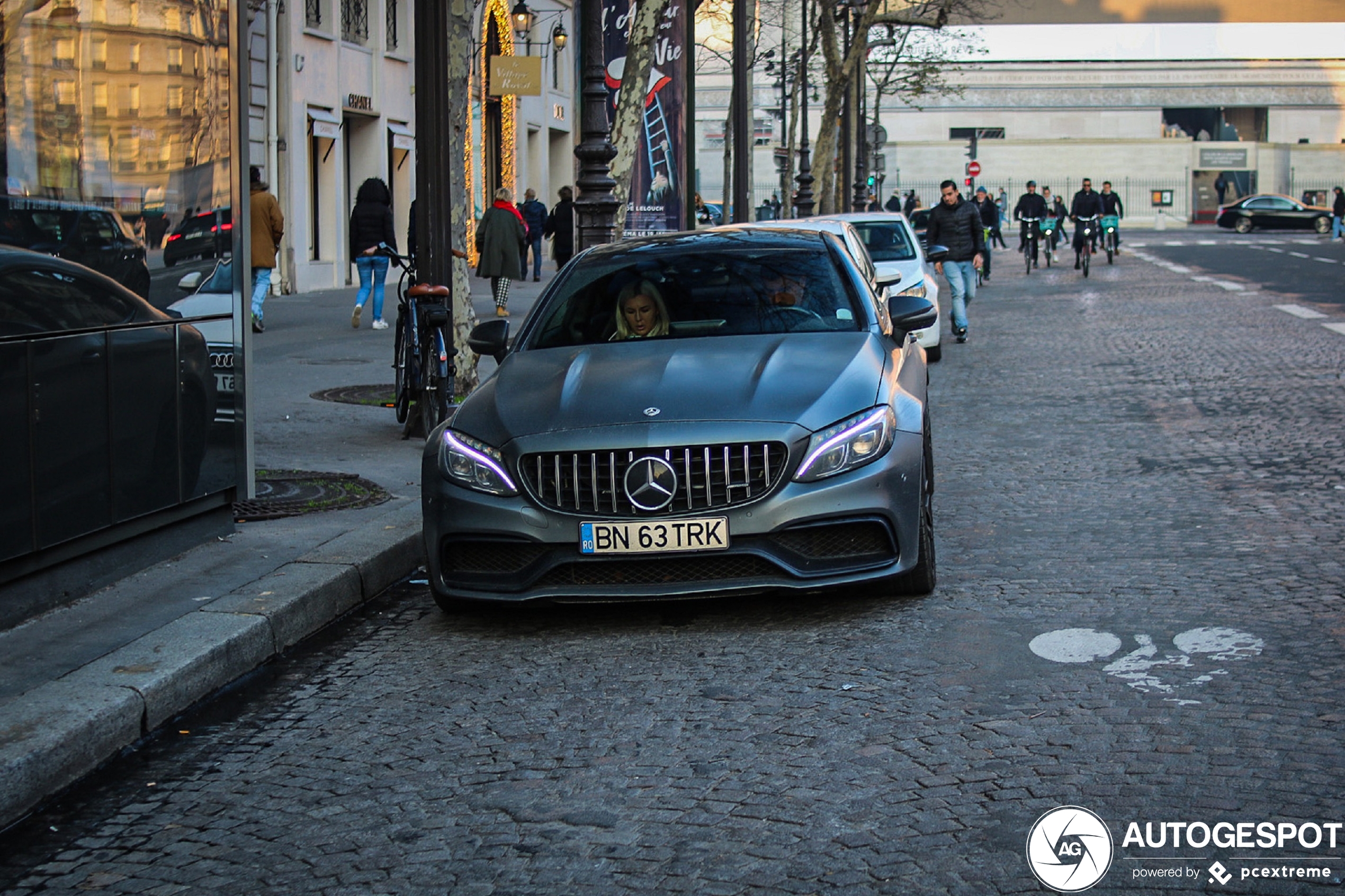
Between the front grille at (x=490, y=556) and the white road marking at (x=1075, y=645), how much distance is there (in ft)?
5.64

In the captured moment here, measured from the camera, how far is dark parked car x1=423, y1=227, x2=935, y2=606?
5.90 meters

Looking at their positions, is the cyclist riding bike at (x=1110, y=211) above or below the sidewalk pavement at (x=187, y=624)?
above

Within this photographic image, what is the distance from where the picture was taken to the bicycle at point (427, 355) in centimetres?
1060

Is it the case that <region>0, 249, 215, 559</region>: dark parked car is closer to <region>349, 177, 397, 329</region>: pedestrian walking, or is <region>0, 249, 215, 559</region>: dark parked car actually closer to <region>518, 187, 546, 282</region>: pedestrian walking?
<region>349, 177, 397, 329</region>: pedestrian walking

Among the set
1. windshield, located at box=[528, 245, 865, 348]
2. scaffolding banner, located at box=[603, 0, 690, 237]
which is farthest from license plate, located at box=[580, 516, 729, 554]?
scaffolding banner, located at box=[603, 0, 690, 237]

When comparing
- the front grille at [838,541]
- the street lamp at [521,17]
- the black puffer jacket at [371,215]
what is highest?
the street lamp at [521,17]

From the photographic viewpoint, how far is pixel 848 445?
604cm

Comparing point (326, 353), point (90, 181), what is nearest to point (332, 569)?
point (90, 181)

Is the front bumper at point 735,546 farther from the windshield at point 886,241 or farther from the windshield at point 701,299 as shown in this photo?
the windshield at point 886,241

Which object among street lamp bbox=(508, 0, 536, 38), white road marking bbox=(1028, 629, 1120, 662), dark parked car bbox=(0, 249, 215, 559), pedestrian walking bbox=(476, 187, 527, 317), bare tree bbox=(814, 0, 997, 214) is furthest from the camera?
bare tree bbox=(814, 0, 997, 214)

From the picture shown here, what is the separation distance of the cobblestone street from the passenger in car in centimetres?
137

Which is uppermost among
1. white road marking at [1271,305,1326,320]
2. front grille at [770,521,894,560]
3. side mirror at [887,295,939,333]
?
side mirror at [887,295,939,333]

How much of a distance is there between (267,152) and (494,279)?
23.5ft

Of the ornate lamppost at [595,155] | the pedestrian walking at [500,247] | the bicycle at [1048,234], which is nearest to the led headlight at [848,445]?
the ornate lamppost at [595,155]
